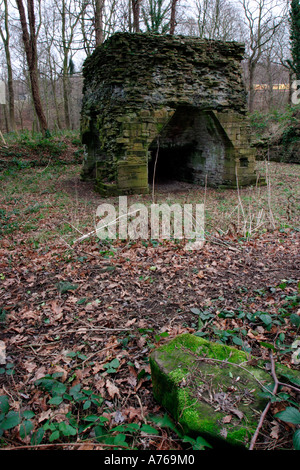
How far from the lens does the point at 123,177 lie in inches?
384

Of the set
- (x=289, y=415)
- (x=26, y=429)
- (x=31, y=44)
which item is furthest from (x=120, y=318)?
(x=31, y=44)

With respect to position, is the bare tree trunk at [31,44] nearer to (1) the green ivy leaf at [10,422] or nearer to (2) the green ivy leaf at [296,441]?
(1) the green ivy leaf at [10,422]

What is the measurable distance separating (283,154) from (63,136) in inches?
511

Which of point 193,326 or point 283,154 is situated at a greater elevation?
point 283,154

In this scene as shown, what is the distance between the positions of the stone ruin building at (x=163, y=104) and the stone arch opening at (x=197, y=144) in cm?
4

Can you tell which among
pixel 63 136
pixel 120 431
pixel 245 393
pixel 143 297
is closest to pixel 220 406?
pixel 245 393

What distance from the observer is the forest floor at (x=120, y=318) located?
82.0 inches

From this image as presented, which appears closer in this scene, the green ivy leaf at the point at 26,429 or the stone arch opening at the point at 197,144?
the green ivy leaf at the point at 26,429

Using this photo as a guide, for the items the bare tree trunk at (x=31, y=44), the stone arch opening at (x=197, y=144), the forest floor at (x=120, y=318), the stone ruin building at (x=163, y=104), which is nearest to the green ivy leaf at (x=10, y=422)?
the forest floor at (x=120, y=318)

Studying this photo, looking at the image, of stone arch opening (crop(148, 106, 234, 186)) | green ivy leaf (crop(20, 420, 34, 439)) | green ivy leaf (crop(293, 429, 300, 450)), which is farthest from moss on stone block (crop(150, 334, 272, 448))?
stone arch opening (crop(148, 106, 234, 186))

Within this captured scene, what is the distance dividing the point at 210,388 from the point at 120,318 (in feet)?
5.39

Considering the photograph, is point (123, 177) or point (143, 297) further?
point (123, 177)

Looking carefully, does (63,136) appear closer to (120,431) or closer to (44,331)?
(44,331)

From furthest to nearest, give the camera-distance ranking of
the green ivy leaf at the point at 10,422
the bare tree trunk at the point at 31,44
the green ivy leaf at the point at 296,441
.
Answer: the bare tree trunk at the point at 31,44, the green ivy leaf at the point at 10,422, the green ivy leaf at the point at 296,441
